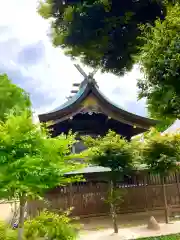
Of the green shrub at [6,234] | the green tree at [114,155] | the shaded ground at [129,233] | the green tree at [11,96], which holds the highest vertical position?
the green tree at [11,96]

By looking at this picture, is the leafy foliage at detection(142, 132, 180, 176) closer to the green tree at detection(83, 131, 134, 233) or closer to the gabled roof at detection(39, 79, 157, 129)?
the green tree at detection(83, 131, 134, 233)

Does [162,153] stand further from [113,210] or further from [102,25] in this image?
[102,25]

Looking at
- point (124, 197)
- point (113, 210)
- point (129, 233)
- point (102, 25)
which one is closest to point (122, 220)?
point (124, 197)

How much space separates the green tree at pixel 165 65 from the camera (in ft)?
25.1

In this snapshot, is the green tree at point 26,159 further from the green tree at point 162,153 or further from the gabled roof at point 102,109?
the gabled roof at point 102,109

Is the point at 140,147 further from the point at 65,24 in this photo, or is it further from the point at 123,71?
the point at 65,24

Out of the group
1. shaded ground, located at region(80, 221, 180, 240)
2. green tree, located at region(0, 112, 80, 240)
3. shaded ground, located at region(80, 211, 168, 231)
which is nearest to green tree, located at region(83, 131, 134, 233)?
shaded ground, located at region(80, 221, 180, 240)

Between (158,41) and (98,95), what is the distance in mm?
7452

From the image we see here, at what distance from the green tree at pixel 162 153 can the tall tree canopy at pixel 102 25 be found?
3761mm

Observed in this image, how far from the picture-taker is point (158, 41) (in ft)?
26.6

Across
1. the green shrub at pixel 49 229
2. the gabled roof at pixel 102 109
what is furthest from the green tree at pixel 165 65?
the gabled roof at pixel 102 109

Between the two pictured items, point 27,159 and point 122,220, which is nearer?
point 27,159

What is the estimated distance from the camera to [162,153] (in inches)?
480

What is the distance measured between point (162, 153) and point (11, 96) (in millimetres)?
7287
